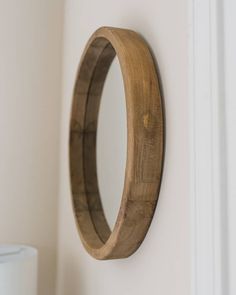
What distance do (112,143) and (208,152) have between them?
419 mm

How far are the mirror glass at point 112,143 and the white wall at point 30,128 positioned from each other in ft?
1.51

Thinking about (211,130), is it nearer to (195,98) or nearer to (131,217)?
(195,98)

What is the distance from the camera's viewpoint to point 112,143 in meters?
0.92

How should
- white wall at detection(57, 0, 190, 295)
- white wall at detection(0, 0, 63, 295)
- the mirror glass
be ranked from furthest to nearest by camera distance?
white wall at detection(0, 0, 63, 295) < the mirror glass < white wall at detection(57, 0, 190, 295)

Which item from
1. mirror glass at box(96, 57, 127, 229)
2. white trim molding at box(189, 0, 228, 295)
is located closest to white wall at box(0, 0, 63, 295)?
mirror glass at box(96, 57, 127, 229)

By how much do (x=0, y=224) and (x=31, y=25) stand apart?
0.72 meters

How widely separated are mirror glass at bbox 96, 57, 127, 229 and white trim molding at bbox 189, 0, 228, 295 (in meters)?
0.29

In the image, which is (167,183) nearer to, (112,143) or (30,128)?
(112,143)

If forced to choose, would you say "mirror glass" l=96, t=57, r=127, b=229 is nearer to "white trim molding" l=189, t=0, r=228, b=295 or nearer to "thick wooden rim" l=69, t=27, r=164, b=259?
"thick wooden rim" l=69, t=27, r=164, b=259

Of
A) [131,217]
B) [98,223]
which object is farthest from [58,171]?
[131,217]

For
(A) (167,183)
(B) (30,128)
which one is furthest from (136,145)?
(B) (30,128)

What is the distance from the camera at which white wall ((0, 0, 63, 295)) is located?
1392mm

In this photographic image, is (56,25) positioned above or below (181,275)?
above

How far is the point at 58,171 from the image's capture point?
4.79 feet
